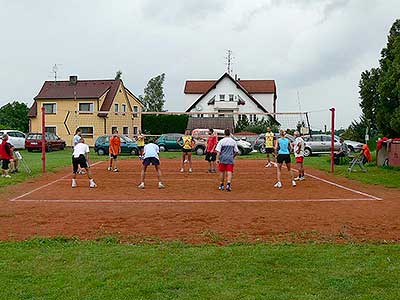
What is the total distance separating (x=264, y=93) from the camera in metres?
75.1

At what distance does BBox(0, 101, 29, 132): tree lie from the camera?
244 ft

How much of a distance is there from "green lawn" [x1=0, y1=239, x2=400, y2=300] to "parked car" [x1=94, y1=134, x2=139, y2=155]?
2816 cm

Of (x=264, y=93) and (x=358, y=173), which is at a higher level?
(x=264, y=93)

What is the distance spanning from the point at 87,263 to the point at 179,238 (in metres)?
2.00

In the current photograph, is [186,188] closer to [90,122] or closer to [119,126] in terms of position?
[119,126]

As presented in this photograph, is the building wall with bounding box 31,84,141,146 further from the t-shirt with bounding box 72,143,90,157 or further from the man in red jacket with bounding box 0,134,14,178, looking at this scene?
the t-shirt with bounding box 72,143,90,157

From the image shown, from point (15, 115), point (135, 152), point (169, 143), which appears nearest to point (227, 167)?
point (135, 152)

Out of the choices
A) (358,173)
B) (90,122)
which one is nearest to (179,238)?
(358,173)

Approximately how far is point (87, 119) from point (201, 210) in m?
30.1

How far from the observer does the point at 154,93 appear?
90.3 m

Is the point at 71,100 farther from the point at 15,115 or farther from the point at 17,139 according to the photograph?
the point at 15,115

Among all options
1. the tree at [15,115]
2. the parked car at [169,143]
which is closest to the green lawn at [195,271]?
the parked car at [169,143]

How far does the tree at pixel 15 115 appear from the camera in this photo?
244 ft

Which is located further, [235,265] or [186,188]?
[186,188]
